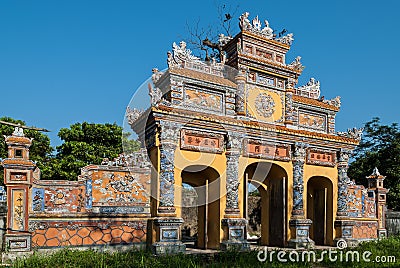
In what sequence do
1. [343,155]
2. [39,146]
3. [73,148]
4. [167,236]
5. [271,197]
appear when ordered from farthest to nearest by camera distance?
[39,146] < [73,148] < [343,155] < [271,197] < [167,236]

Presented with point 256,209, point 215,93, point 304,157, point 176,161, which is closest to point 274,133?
point 304,157

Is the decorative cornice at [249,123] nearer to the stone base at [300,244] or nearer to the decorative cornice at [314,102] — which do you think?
the decorative cornice at [314,102]

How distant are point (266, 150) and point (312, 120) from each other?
2.90 meters

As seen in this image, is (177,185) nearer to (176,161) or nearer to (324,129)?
→ (176,161)

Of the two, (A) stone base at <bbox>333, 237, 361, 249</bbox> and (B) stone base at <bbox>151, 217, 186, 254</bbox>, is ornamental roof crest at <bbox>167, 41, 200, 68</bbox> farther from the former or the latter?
(A) stone base at <bbox>333, 237, 361, 249</bbox>

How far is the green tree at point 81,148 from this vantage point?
20109 millimetres

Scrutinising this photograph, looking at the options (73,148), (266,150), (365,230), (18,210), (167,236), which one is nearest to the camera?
(18,210)

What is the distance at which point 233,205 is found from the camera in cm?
1141

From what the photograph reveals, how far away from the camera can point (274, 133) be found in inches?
491

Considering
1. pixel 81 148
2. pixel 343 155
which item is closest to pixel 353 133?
pixel 343 155

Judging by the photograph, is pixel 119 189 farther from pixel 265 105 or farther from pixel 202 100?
pixel 265 105

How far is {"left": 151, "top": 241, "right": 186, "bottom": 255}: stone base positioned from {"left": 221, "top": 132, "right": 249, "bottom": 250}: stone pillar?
1.49 m

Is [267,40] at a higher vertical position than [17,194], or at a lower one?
higher

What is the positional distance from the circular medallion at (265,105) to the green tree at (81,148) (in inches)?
448
